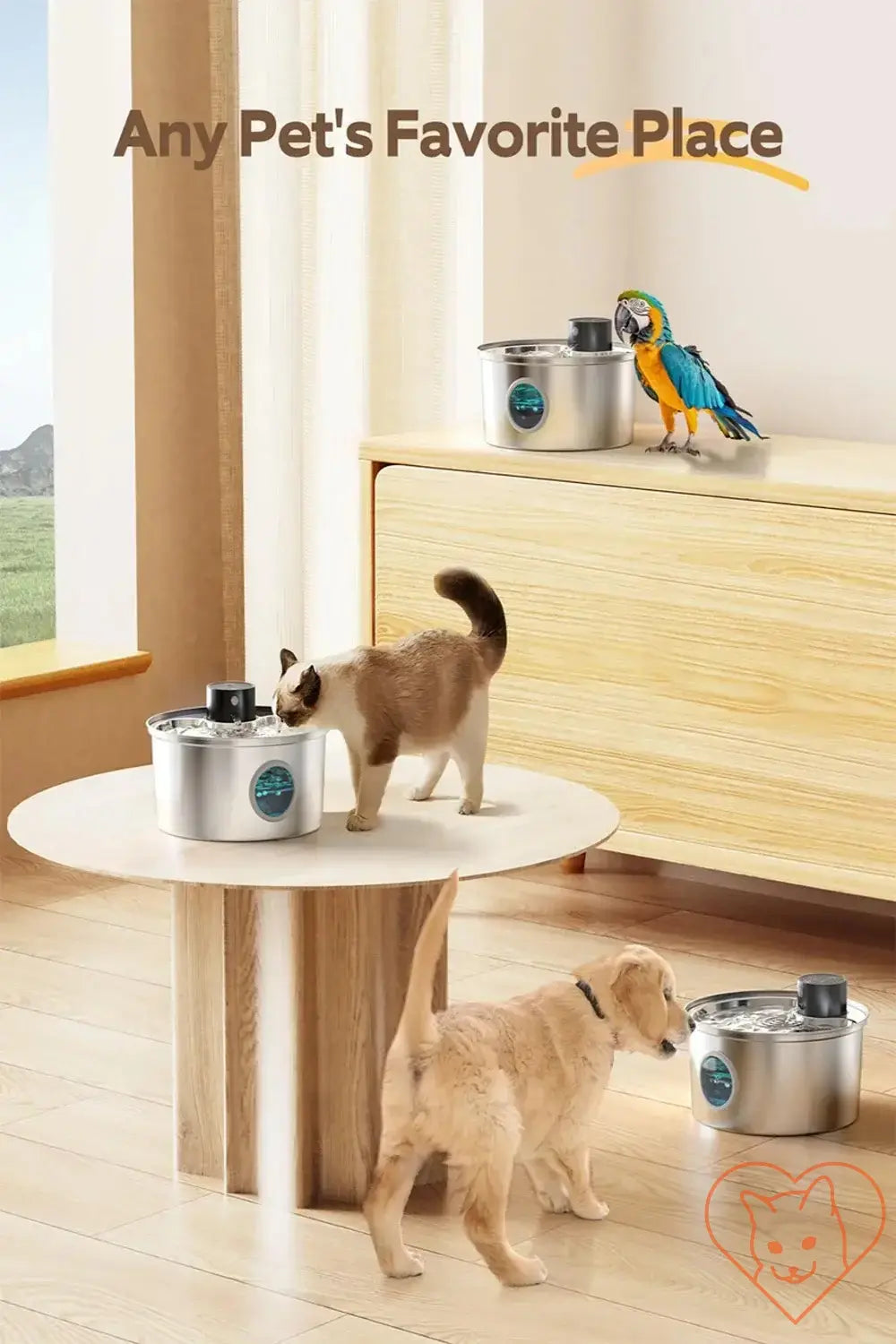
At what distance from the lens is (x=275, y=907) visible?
1.97 metres

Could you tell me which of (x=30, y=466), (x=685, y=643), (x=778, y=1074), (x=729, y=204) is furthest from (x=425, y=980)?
(x=30, y=466)

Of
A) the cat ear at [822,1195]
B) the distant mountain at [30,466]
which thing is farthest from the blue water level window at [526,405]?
the distant mountain at [30,466]

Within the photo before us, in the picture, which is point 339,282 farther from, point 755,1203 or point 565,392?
point 755,1203

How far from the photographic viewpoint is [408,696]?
1.95 m

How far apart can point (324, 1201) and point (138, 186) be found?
181 cm

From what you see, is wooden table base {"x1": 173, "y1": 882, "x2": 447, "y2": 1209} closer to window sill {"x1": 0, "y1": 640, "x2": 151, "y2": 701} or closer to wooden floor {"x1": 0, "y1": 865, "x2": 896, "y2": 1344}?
wooden floor {"x1": 0, "y1": 865, "x2": 896, "y2": 1344}

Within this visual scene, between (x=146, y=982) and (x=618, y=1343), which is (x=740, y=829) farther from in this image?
(x=618, y=1343)

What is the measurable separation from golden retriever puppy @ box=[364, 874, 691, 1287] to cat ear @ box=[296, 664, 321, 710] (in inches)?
9.3

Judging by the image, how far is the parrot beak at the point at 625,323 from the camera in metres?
2.77

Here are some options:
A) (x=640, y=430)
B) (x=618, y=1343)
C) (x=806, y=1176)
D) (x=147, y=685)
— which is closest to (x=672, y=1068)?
(x=806, y=1176)

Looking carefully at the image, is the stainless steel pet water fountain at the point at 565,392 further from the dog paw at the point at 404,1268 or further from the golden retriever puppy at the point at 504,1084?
the dog paw at the point at 404,1268

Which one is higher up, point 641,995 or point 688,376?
point 688,376

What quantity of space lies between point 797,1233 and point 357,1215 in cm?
40

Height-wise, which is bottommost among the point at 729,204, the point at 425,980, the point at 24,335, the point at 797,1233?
the point at 797,1233
